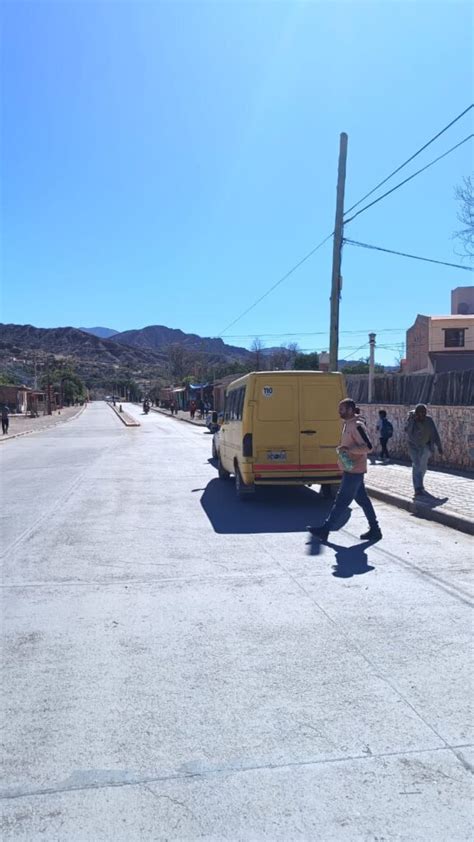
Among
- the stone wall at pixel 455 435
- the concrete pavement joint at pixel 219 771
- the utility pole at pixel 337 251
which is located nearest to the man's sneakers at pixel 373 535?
the concrete pavement joint at pixel 219 771

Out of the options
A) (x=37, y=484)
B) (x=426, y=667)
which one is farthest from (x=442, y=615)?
(x=37, y=484)

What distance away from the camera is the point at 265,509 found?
11.1 meters

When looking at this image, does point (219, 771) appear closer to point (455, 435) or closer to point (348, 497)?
point (348, 497)

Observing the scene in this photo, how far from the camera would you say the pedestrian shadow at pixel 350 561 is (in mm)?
6859

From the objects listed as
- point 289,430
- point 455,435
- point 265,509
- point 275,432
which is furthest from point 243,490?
point 455,435

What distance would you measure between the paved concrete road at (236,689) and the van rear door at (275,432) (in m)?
2.52

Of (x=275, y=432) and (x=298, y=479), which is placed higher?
(x=275, y=432)

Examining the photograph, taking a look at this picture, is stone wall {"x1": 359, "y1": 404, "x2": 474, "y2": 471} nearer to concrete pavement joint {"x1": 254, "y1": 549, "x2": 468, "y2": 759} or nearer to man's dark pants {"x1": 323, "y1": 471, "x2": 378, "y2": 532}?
man's dark pants {"x1": 323, "y1": 471, "x2": 378, "y2": 532}

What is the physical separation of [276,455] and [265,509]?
88 centimetres

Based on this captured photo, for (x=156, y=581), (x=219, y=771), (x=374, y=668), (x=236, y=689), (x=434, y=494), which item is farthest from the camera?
(x=434, y=494)

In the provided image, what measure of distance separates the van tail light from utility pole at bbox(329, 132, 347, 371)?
723 centimetres

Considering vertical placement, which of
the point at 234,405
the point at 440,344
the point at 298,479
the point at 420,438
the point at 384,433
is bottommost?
the point at 298,479

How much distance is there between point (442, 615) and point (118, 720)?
2813mm

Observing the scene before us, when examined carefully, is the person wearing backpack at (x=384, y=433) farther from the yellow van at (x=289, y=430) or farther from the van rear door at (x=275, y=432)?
the van rear door at (x=275, y=432)
